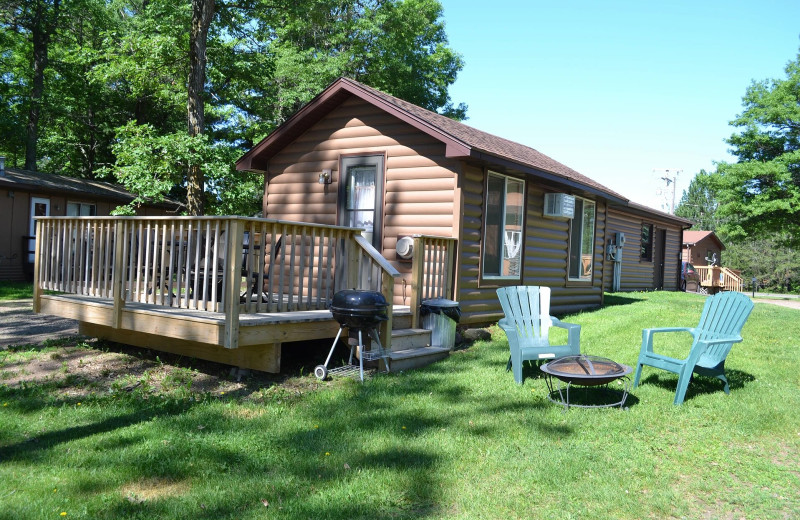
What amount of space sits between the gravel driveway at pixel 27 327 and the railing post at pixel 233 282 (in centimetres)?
425

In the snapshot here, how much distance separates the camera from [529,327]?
6258 mm

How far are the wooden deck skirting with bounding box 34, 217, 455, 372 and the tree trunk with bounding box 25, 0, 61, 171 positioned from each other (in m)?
16.7

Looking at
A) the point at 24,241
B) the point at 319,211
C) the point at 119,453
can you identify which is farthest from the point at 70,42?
the point at 119,453

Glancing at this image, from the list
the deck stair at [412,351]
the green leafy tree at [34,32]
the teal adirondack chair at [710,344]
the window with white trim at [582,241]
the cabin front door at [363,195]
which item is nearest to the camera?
the teal adirondack chair at [710,344]

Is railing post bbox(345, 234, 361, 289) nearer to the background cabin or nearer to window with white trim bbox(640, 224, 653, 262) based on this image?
the background cabin

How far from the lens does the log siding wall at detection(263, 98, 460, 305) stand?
326 inches

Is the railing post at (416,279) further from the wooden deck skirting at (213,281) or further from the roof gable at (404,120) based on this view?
the roof gable at (404,120)

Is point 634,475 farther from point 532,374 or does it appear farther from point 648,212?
point 648,212

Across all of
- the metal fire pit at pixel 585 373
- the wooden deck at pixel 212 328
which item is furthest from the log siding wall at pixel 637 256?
the metal fire pit at pixel 585 373

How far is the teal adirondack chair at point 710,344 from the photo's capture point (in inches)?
198

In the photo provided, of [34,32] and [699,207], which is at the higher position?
[34,32]

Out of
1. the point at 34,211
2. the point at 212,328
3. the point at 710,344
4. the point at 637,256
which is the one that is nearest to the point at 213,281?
the point at 212,328

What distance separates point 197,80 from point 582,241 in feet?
28.3

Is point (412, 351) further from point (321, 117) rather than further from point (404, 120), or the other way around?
point (321, 117)
